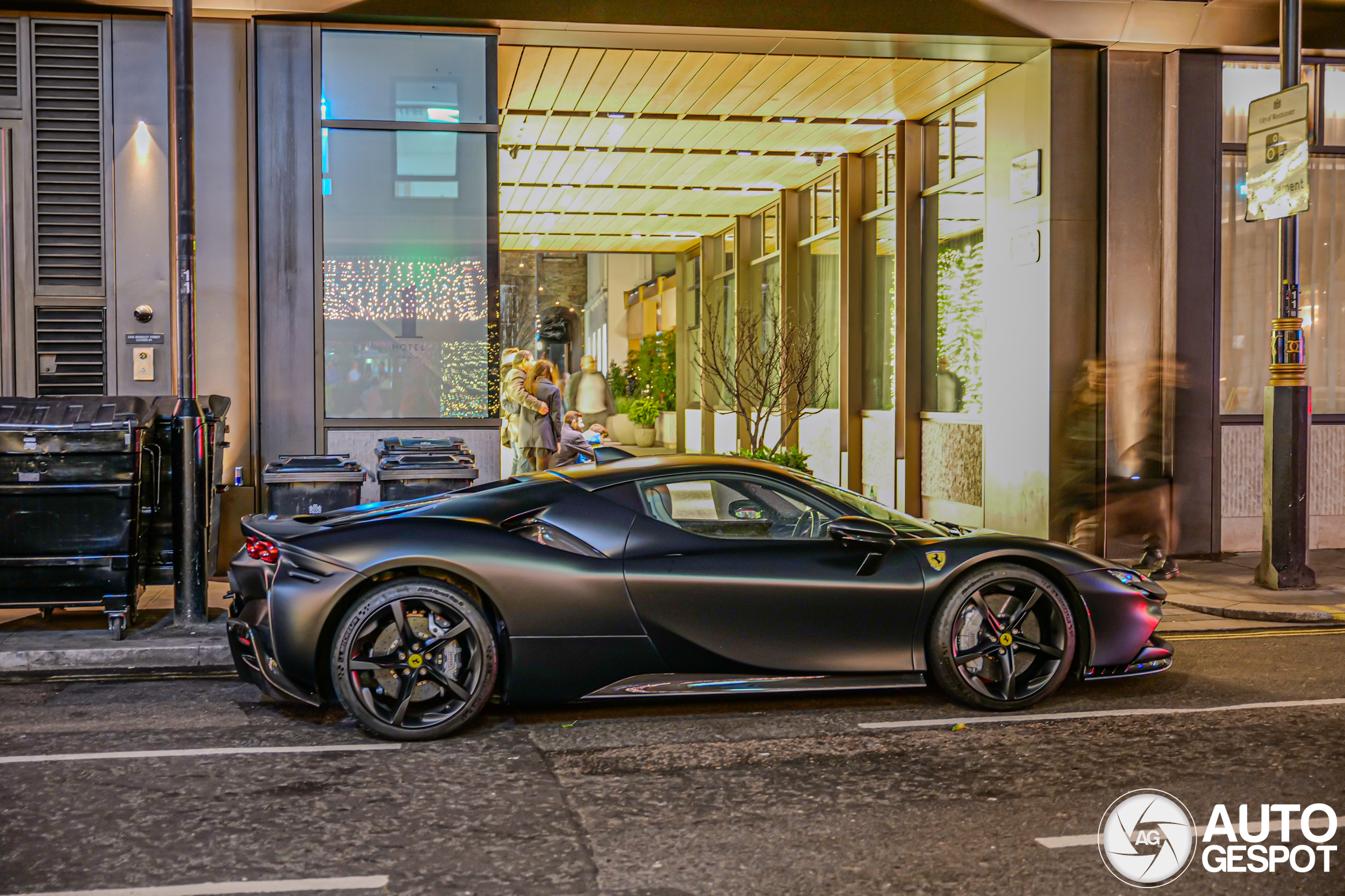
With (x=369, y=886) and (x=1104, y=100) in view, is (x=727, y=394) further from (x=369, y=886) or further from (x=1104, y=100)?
(x=369, y=886)

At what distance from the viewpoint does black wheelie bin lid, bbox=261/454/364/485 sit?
8.77 metres

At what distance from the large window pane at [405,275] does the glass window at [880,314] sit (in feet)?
20.6

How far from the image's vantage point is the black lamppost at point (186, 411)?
7.46m

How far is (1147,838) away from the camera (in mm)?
3961

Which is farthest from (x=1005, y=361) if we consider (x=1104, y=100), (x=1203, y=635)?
(x=1203, y=635)

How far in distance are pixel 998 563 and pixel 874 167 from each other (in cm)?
1169

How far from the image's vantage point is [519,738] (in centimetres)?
520

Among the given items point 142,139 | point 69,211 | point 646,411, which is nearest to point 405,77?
point 142,139

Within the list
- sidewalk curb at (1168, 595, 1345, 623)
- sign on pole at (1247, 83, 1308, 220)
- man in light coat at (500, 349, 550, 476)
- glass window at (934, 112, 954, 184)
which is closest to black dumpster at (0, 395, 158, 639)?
man in light coat at (500, 349, 550, 476)

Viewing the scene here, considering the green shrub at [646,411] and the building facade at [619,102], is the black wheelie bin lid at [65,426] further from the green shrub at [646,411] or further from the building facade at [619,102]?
the green shrub at [646,411]

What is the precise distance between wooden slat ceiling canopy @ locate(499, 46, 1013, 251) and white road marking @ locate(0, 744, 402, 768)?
7.86m

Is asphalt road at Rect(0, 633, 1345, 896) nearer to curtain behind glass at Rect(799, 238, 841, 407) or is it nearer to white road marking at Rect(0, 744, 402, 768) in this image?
white road marking at Rect(0, 744, 402, 768)

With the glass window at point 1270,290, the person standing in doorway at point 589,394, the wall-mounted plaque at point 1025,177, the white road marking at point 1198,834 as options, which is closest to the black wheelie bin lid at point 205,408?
the white road marking at point 1198,834

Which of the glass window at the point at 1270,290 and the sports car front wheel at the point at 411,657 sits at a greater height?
the glass window at the point at 1270,290
